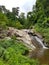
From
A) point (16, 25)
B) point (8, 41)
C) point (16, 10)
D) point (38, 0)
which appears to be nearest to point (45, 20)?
point (16, 25)

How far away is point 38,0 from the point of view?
5891 cm

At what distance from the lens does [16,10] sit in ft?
245

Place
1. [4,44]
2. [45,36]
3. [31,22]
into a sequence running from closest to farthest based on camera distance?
[4,44] < [45,36] < [31,22]

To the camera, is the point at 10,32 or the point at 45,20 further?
the point at 45,20

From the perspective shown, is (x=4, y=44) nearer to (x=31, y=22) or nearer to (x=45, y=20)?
(x=45, y=20)

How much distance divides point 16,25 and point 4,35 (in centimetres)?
1648

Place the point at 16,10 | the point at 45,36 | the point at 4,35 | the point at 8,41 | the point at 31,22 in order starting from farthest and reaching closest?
the point at 16,10 < the point at 31,22 < the point at 45,36 < the point at 4,35 < the point at 8,41

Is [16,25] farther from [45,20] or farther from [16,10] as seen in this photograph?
[16,10]

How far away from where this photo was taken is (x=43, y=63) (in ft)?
70.5

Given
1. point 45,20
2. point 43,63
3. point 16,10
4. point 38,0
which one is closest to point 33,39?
point 45,20

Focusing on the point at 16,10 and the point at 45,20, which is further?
the point at 16,10

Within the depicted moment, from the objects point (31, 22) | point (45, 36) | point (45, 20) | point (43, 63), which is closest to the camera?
point (43, 63)

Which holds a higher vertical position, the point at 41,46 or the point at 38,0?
the point at 38,0

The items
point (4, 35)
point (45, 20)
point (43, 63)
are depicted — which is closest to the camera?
point (43, 63)
